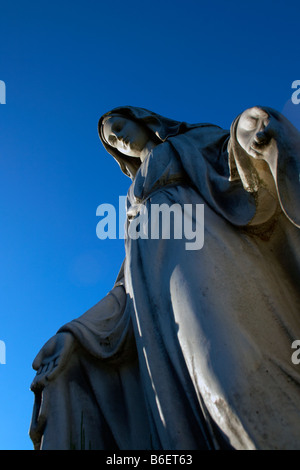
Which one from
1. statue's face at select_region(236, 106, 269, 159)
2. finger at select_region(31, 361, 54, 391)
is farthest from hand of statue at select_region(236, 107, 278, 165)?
finger at select_region(31, 361, 54, 391)

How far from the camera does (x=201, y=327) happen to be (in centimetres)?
357

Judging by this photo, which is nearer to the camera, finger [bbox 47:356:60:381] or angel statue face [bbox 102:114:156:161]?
finger [bbox 47:356:60:381]

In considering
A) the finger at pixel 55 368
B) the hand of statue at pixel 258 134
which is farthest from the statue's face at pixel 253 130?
the finger at pixel 55 368

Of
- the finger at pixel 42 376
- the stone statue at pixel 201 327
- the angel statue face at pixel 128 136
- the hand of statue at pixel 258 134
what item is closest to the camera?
the stone statue at pixel 201 327

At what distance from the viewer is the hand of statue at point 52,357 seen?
13.8ft

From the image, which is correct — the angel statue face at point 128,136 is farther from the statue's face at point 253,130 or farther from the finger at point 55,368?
the finger at point 55,368

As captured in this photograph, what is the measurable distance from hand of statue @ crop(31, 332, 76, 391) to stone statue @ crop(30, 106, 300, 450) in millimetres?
11

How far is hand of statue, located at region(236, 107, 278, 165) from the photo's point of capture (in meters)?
3.72

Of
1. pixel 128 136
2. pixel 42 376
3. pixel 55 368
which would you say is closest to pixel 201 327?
pixel 55 368

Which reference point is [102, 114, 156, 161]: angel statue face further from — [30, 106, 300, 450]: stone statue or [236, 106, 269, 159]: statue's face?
[236, 106, 269, 159]: statue's face

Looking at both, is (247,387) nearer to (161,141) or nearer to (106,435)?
(106,435)
